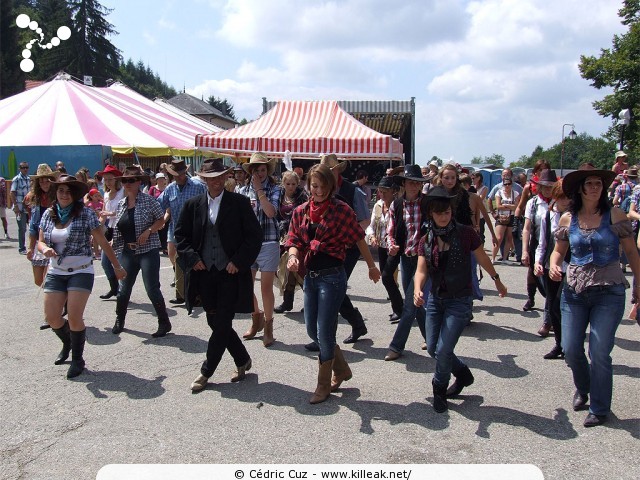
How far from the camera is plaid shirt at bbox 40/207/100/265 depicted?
528 cm

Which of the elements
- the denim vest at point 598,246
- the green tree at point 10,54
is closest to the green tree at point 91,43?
the green tree at point 10,54

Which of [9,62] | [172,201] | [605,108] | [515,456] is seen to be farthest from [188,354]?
[9,62]

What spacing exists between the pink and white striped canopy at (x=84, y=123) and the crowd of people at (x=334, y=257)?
1321 centimetres

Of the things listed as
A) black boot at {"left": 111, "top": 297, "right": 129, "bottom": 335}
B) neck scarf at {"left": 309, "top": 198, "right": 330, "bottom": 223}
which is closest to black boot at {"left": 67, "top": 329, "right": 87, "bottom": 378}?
black boot at {"left": 111, "top": 297, "right": 129, "bottom": 335}

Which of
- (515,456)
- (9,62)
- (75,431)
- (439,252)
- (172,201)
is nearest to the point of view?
(515,456)

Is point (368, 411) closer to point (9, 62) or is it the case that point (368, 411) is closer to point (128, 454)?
point (128, 454)

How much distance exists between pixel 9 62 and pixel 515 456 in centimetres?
5448

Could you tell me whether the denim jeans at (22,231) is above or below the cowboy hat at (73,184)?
below

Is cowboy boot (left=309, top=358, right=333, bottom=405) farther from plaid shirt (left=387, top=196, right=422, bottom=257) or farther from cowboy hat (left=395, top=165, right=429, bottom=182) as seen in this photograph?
cowboy hat (left=395, top=165, right=429, bottom=182)

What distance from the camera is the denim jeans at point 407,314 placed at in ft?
17.9

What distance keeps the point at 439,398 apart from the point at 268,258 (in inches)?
96.1

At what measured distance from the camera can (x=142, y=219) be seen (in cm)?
653

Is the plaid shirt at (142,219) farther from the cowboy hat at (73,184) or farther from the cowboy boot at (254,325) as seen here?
the cowboy boot at (254,325)

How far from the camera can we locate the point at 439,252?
174 inches
